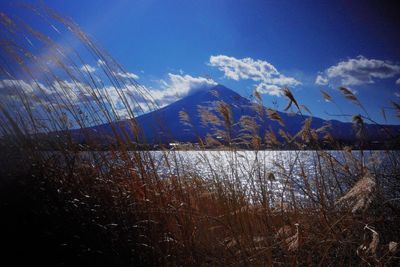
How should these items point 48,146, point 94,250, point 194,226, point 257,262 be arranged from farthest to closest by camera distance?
1. point 48,146
2. point 194,226
3. point 94,250
4. point 257,262

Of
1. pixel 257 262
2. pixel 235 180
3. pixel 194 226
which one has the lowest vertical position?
pixel 257 262

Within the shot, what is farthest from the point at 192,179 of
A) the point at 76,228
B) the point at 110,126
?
the point at 76,228

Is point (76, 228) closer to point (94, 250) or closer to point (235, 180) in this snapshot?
point (94, 250)

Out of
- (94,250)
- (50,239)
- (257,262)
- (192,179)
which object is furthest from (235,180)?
(50,239)

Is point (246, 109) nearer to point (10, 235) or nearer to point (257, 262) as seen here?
point (257, 262)

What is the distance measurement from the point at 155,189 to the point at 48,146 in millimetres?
1092

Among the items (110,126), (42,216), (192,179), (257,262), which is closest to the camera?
(257,262)

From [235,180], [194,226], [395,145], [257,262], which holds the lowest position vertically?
[257,262]

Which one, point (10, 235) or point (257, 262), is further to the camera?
point (10, 235)

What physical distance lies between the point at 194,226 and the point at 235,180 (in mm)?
750

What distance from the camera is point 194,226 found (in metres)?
2.12

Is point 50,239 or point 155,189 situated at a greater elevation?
point 155,189

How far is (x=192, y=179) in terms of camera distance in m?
2.89

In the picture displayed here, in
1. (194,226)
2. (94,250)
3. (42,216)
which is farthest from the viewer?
(42,216)
